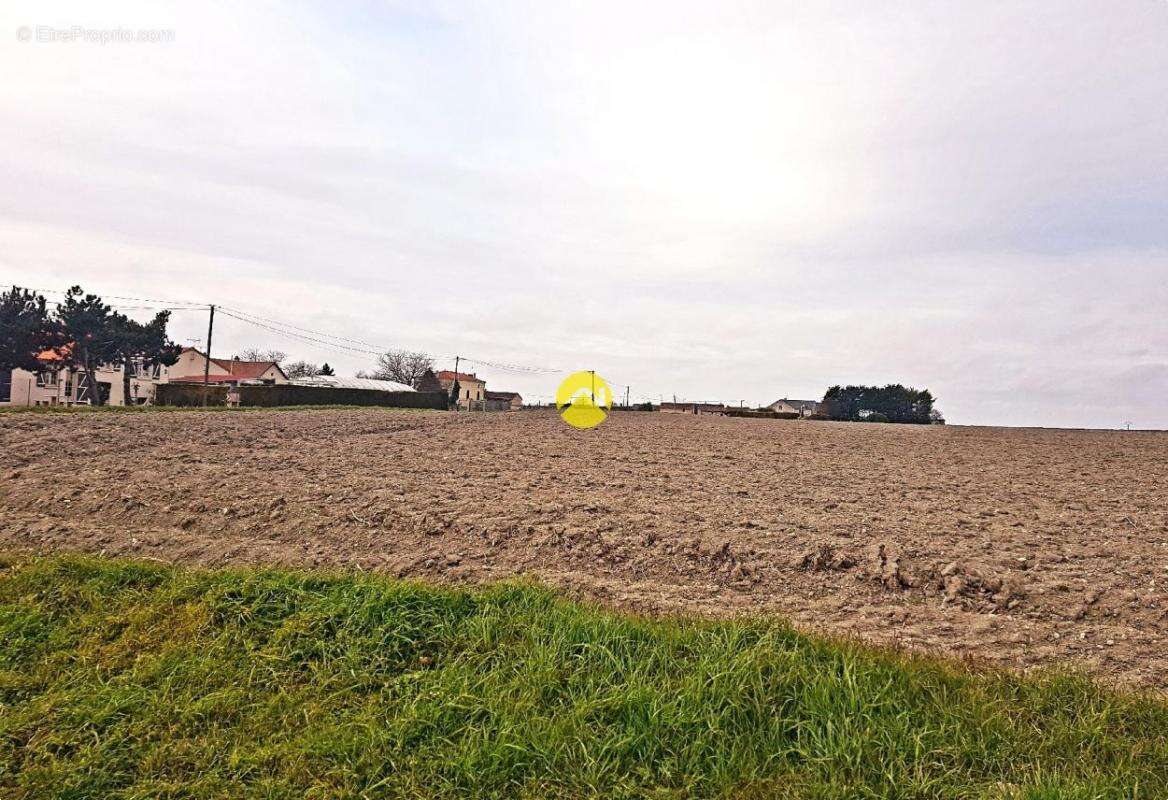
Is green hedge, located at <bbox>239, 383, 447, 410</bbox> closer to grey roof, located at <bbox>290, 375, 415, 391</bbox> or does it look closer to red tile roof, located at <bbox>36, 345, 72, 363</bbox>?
grey roof, located at <bbox>290, 375, 415, 391</bbox>

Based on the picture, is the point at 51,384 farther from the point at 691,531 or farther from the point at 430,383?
the point at 691,531

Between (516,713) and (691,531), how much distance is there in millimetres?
3957

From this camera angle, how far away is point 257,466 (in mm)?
11094

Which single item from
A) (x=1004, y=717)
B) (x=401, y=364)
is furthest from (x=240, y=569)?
(x=401, y=364)

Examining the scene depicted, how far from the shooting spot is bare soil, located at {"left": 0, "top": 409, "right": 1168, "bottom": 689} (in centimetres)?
507

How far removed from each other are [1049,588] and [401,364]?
392ft

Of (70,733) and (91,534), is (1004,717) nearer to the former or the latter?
(70,733)

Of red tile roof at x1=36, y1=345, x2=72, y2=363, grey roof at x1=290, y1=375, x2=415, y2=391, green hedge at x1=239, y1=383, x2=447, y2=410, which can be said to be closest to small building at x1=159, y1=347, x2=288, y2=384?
grey roof at x1=290, y1=375, x2=415, y2=391

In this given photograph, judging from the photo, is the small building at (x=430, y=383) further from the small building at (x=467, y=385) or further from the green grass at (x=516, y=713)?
the green grass at (x=516, y=713)

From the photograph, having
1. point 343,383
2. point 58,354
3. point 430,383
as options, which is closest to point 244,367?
point 430,383

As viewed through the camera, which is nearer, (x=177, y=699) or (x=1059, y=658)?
(x=177, y=699)

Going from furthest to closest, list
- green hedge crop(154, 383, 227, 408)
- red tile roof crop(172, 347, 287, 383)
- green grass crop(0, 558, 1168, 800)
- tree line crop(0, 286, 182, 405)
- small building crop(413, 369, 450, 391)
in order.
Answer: small building crop(413, 369, 450, 391), red tile roof crop(172, 347, 287, 383), tree line crop(0, 286, 182, 405), green hedge crop(154, 383, 227, 408), green grass crop(0, 558, 1168, 800)

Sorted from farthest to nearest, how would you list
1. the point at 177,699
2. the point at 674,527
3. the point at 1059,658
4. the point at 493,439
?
1. the point at 493,439
2. the point at 674,527
3. the point at 1059,658
4. the point at 177,699

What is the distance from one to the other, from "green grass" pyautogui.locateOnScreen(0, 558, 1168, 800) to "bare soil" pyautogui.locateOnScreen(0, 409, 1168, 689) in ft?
3.14
